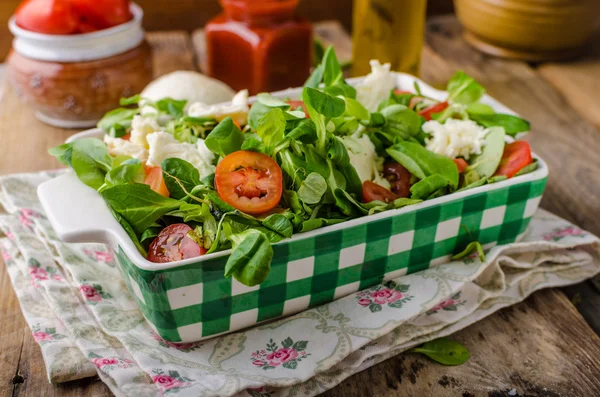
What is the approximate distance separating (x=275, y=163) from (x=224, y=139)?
0.28 ft

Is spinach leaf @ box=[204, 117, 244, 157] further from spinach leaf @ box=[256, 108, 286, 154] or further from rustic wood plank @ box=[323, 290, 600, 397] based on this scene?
rustic wood plank @ box=[323, 290, 600, 397]

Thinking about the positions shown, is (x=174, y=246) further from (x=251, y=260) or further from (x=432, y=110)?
(x=432, y=110)

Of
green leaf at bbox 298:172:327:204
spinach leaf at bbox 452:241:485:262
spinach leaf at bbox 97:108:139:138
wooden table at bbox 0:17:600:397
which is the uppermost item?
green leaf at bbox 298:172:327:204

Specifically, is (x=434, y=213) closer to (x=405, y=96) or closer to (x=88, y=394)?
(x=405, y=96)

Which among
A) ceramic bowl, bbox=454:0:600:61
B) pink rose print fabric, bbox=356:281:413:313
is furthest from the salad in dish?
ceramic bowl, bbox=454:0:600:61

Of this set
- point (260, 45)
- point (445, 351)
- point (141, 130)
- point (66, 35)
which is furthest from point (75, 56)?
point (445, 351)

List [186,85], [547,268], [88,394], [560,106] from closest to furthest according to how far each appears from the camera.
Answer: [88,394] < [547,268] < [186,85] < [560,106]

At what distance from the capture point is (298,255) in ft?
2.82

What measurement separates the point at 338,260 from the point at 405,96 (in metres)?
0.41

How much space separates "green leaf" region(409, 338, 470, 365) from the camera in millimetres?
913

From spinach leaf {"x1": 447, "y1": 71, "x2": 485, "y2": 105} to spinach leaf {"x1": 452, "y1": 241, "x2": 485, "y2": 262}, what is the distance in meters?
0.29

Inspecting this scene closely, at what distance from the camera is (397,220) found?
910 millimetres

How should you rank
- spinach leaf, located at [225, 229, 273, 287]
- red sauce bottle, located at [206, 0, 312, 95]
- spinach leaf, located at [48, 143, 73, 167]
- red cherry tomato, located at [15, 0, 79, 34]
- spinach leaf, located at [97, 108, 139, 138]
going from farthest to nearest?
red sauce bottle, located at [206, 0, 312, 95], red cherry tomato, located at [15, 0, 79, 34], spinach leaf, located at [97, 108, 139, 138], spinach leaf, located at [48, 143, 73, 167], spinach leaf, located at [225, 229, 273, 287]

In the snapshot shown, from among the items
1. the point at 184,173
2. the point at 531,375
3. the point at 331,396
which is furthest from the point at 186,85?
the point at 531,375
